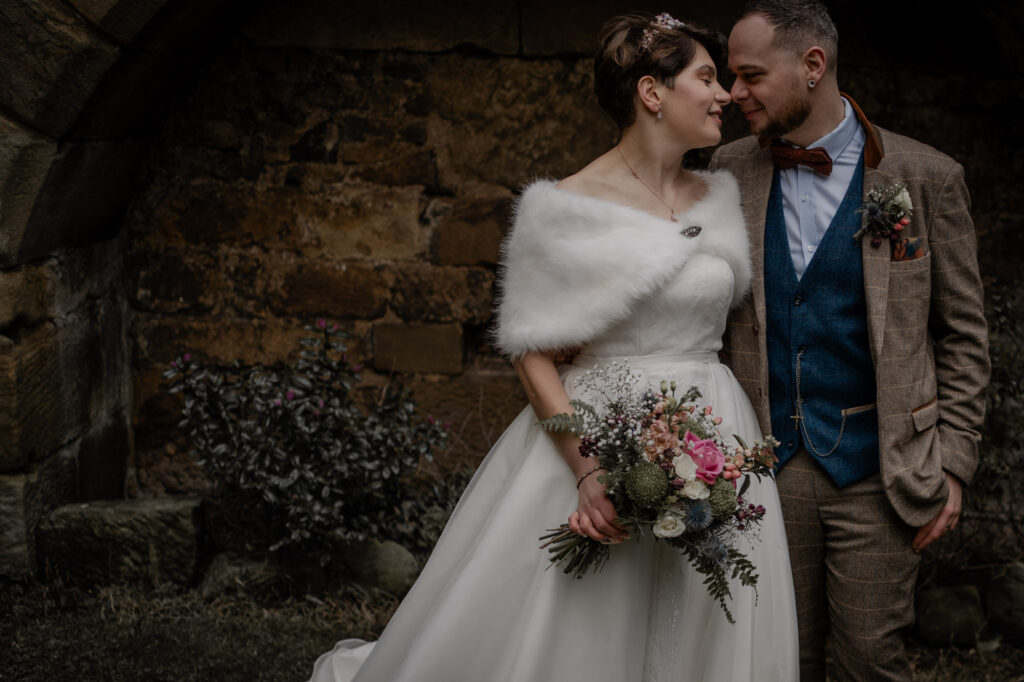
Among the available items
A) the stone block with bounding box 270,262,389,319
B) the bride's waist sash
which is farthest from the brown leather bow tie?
the stone block with bounding box 270,262,389,319

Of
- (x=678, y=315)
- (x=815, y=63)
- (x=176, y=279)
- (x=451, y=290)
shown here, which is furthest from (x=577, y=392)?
(x=176, y=279)

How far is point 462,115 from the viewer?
13.8ft

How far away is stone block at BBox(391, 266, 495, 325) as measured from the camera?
426cm

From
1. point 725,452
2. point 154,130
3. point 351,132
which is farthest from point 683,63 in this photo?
point 154,130

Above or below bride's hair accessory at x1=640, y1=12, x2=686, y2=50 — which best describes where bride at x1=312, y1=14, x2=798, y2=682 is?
below

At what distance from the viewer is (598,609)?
2.49 metres

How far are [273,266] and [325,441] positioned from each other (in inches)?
37.1

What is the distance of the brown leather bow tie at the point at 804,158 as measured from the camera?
105 inches

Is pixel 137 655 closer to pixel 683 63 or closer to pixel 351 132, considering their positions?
pixel 351 132

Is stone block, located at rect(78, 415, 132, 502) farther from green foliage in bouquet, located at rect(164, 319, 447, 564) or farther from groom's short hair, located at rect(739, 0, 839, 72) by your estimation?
groom's short hair, located at rect(739, 0, 839, 72)

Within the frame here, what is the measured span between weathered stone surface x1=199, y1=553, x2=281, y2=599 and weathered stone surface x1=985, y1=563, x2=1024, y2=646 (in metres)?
2.85

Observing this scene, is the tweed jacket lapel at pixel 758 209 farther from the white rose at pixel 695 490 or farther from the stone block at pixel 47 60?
the stone block at pixel 47 60

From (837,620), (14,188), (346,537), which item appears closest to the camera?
(837,620)

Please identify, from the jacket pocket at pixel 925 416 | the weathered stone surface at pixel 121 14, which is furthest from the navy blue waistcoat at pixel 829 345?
the weathered stone surface at pixel 121 14
